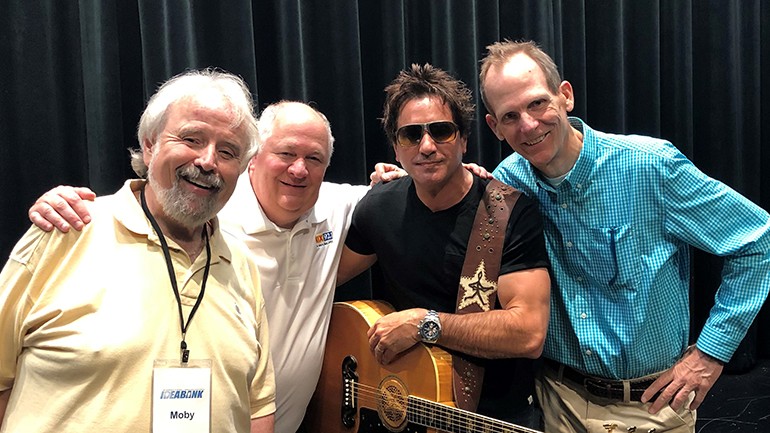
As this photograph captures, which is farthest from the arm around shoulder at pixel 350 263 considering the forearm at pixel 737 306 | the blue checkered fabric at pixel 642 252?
the forearm at pixel 737 306

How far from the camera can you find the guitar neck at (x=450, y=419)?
1.72m

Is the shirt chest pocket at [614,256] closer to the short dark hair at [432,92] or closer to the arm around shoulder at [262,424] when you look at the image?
the short dark hair at [432,92]

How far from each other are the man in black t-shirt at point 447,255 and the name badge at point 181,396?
0.64 m

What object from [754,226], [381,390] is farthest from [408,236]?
[754,226]

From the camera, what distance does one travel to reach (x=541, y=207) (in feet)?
6.49

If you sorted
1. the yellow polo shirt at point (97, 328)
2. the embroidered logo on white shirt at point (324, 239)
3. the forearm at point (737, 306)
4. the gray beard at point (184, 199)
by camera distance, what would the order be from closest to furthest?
the yellow polo shirt at point (97, 328) → the gray beard at point (184, 199) → the forearm at point (737, 306) → the embroidered logo on white shirt at point (324, 239)

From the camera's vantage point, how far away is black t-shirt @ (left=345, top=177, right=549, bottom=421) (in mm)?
1879

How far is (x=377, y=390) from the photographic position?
2.01 m

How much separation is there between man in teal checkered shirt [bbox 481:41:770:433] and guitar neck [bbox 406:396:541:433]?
0.34 meters

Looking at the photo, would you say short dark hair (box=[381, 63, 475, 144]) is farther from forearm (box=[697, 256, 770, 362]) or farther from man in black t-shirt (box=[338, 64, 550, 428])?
forearm (box=[697, 256, 770, 362])

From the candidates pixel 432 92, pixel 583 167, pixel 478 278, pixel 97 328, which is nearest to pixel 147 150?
pixel 97 328

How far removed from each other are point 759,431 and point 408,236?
6.73ft

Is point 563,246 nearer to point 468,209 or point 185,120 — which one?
point 468,209

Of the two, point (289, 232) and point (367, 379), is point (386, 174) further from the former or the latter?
point (367, 379)
